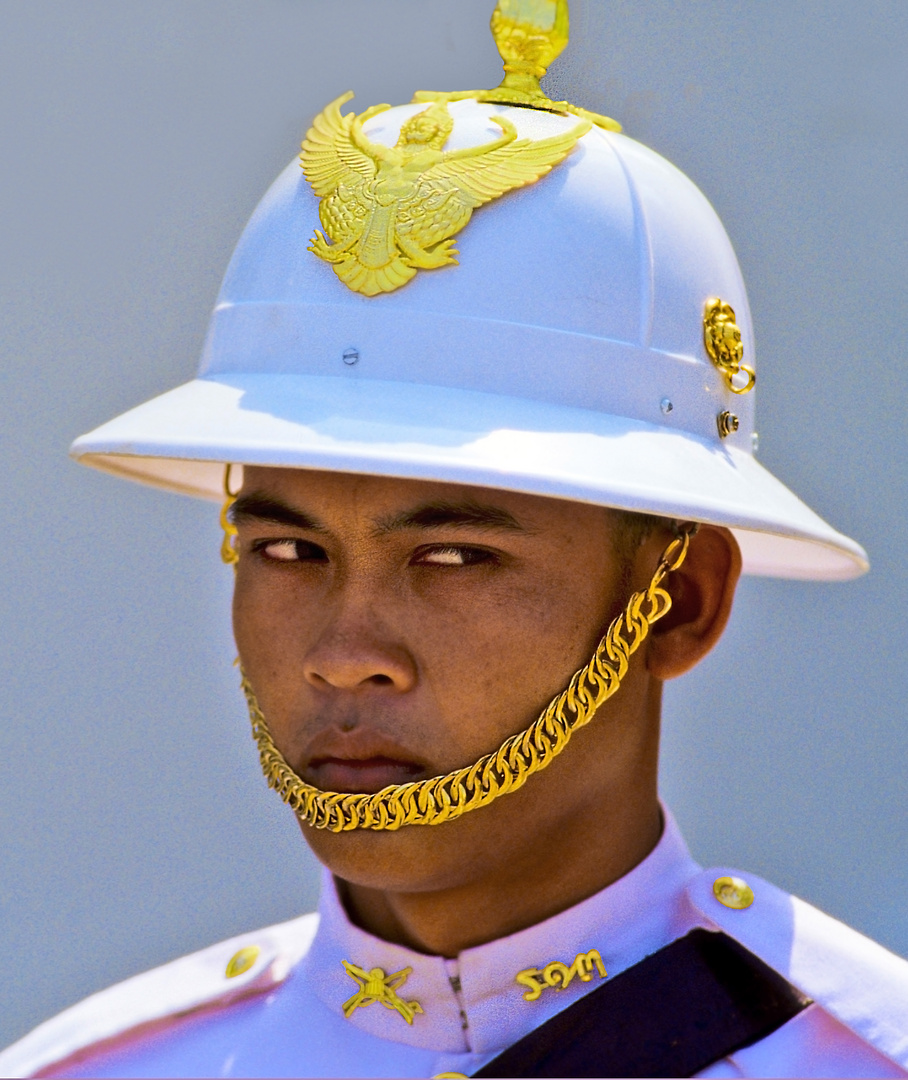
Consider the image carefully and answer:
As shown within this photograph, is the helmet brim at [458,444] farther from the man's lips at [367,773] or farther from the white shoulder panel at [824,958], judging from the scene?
the white shoulder panel at [824,958]

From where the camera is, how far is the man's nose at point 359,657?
2.77 meters

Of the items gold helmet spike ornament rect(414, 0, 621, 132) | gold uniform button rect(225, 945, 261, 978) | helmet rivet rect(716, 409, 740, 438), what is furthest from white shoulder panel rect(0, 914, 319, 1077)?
gold helmet spike ornament rect(414, 0, 621, 132)

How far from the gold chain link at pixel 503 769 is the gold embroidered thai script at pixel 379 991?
1.17ft

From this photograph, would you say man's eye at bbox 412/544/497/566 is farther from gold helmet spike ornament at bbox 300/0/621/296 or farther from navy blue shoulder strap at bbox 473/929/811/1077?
navy blue shoulder strap at bbox 473/929/811/1077

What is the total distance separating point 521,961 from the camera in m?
2.98

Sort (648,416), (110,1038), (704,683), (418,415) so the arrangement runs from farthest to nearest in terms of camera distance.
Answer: (704,683)
(110,1038)
(648,416)
(418,415)

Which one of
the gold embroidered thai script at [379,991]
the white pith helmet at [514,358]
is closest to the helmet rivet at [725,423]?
the white pith helmet at [514,358]

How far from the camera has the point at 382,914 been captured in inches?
126

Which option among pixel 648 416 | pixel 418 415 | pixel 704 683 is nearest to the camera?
pixel 418 415

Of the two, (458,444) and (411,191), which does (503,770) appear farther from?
(411,191)

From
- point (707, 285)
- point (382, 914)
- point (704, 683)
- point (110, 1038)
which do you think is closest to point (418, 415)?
point (707, 285)

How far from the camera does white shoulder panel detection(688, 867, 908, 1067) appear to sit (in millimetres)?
2820

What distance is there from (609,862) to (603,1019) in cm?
32

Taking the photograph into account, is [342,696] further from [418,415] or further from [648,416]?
[648,416]
